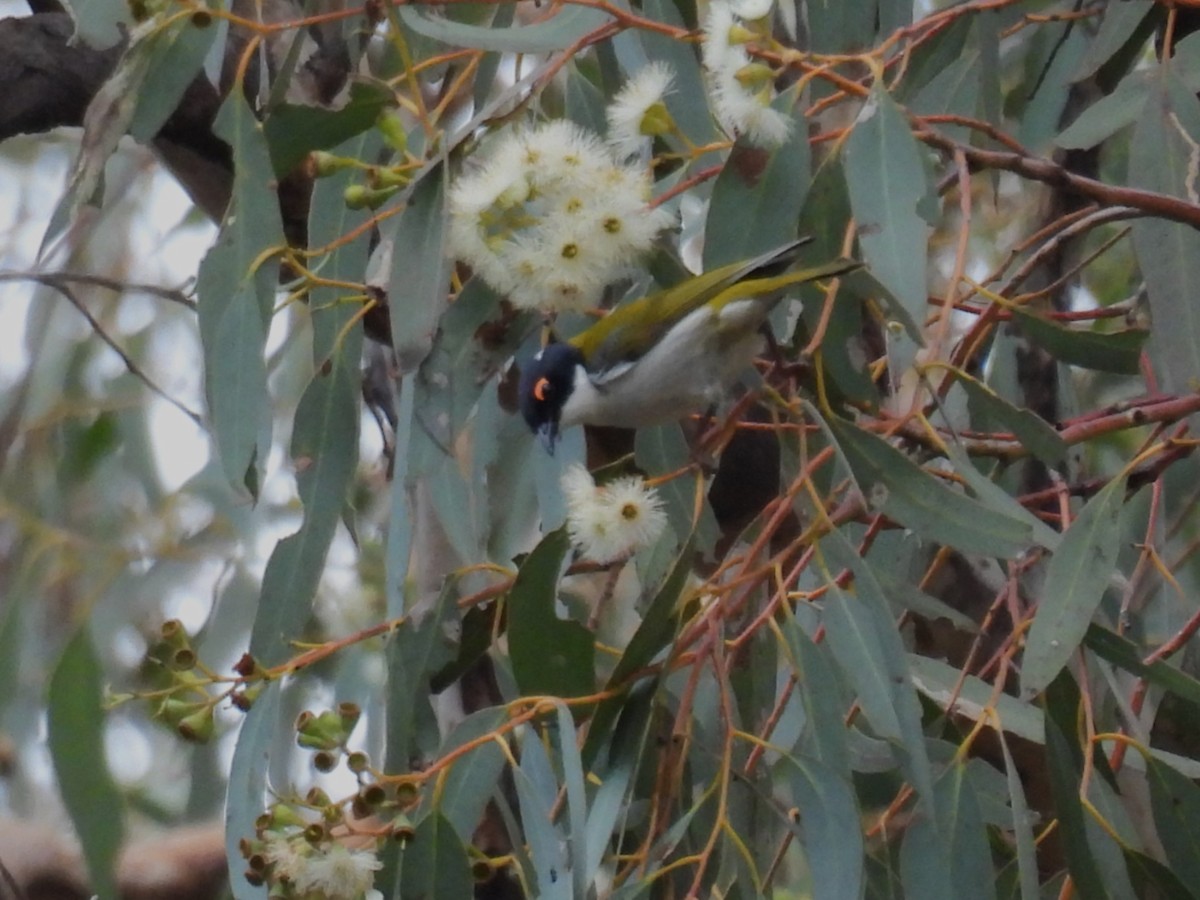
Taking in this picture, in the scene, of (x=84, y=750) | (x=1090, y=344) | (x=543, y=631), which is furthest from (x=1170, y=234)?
(x=84, y=750)

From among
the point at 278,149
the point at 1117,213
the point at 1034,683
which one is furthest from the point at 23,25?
the point at 1034,683

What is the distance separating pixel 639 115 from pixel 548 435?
407 millimetres

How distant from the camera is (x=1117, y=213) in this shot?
133 cm

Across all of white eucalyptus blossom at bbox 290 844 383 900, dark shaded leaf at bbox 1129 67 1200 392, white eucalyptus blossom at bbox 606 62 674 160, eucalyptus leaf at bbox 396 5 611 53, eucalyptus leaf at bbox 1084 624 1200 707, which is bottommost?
eucalyptus leaf at bbox 1084 624 1200 707

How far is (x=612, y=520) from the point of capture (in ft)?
Result: 3.96

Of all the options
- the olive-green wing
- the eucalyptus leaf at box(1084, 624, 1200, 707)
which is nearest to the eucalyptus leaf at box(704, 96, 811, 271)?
the olive-green wing

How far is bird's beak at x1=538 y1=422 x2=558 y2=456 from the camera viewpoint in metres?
1.54

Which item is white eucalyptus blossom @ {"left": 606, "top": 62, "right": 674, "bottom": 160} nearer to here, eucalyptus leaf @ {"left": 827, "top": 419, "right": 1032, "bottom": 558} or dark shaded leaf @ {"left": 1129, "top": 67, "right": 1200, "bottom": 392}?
eucalyptus leaf @ {"left": 827, "top": 419, "right": 1032, "bottom": 558}

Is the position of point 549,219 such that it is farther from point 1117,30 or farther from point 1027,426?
point 1117,30

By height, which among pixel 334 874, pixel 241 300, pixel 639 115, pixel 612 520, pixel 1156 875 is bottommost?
pixel 1156 875

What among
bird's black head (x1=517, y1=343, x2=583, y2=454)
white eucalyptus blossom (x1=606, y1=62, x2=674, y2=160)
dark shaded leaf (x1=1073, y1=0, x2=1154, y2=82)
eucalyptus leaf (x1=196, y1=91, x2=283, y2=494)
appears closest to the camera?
white eucalyptus blossom (x1=606, y1=62, x2=674, y2=160)

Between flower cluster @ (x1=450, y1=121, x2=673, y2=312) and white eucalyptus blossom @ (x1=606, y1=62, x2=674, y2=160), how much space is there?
0.08 feet

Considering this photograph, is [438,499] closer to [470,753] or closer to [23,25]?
[470,753]

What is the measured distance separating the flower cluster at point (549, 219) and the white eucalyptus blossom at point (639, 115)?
0.08 ft
